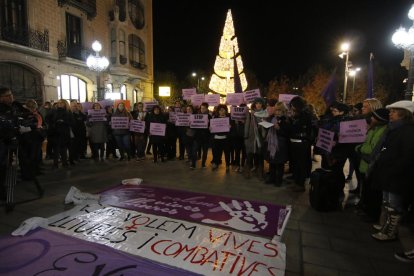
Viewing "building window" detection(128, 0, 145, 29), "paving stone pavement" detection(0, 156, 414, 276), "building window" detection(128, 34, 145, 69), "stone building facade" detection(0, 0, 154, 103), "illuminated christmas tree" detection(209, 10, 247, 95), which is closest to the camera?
"paving stone pavement" detection(0, 156, 414, 276)

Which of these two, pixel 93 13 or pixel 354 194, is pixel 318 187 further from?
pixel 93 13

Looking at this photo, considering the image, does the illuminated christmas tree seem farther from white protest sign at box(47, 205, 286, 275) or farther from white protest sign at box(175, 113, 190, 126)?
white protest sign at box(47, 205, 286, 275)

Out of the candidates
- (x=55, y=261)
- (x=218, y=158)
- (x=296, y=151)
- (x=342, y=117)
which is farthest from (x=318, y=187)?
(x=55, y=261)

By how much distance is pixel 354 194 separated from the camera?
→ 6277 mm

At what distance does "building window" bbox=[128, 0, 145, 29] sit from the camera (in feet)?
86.0

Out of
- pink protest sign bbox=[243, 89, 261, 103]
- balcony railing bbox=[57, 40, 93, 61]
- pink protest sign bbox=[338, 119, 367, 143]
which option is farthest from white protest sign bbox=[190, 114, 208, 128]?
balcony railing bbox=[57, 40, 93, 61]

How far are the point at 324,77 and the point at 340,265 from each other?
1680 inches

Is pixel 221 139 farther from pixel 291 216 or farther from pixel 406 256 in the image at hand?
pixel 406 256

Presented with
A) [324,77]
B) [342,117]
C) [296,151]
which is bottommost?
[296,151]

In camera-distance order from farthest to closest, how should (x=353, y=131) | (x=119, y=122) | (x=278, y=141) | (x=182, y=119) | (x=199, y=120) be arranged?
(x=119, y=122)
(x=182, y=119)
(x=199, y=120)
(x=278, y=141)
(x=353, y=131)

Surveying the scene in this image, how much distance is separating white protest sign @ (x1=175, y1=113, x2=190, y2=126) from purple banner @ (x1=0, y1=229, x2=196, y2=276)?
18.7 ft

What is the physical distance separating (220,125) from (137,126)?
324 cm

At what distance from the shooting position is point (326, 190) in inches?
200

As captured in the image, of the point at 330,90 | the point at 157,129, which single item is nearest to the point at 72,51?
the point at 157,129
